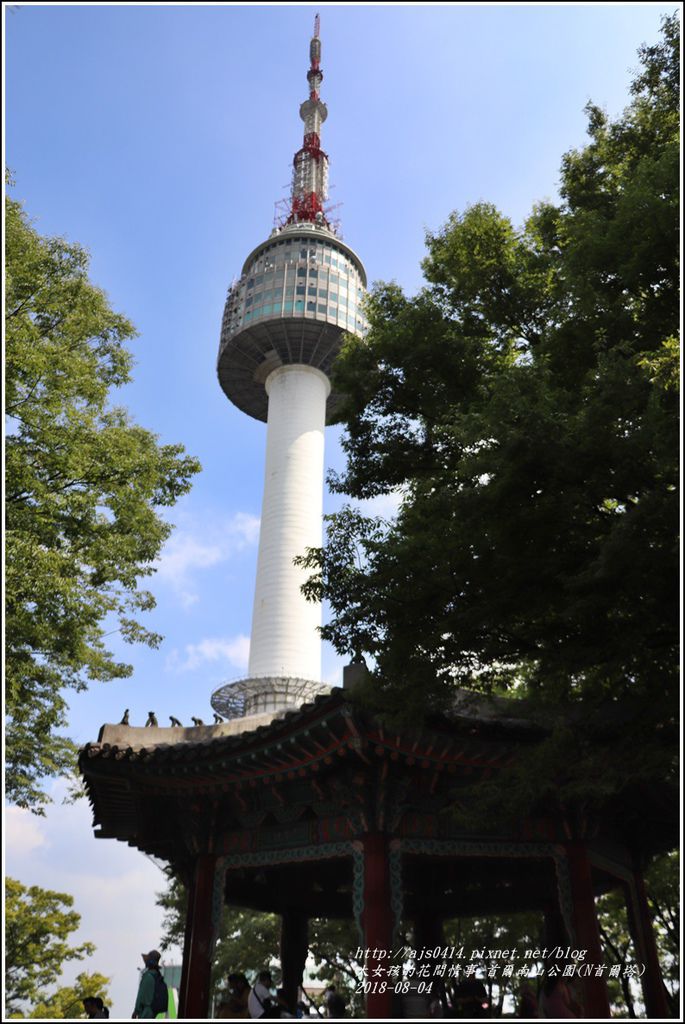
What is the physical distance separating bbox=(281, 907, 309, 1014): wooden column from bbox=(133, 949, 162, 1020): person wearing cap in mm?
5300

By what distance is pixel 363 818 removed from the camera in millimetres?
11664

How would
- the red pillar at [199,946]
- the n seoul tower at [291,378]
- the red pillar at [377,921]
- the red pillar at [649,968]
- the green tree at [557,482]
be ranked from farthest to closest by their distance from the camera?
the n seoul tower at [291,378] < the red pillar at [649,968] < the red pillar at [199,946] < the red pillar at [377,921] < the green tree at [557,482]

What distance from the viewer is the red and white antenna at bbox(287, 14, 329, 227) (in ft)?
158

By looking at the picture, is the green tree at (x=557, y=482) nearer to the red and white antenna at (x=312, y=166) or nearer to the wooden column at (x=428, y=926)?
the wooden column at (x=428, y=926)

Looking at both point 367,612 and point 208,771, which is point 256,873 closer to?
point 208,771

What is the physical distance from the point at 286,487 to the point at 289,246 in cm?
1660

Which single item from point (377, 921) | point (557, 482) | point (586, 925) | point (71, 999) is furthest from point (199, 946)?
point (71, 999)

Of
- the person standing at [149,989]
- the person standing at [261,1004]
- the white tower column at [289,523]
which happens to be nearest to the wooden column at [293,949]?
the person standing at [149,989]

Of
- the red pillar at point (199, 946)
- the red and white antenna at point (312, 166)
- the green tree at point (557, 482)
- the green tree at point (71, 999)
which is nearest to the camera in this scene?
the green tree at point (557, 482)

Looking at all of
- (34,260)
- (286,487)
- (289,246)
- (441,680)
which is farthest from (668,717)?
(289,246)

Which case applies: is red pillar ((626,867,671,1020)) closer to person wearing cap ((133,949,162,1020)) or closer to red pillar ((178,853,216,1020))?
red pillar ((178,853,216,1020))

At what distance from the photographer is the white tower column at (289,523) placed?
111 ft

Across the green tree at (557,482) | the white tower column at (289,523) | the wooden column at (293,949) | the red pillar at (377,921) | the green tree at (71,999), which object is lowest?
the green tree at (71,999)

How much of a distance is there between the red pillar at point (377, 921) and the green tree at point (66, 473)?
19.8ft
